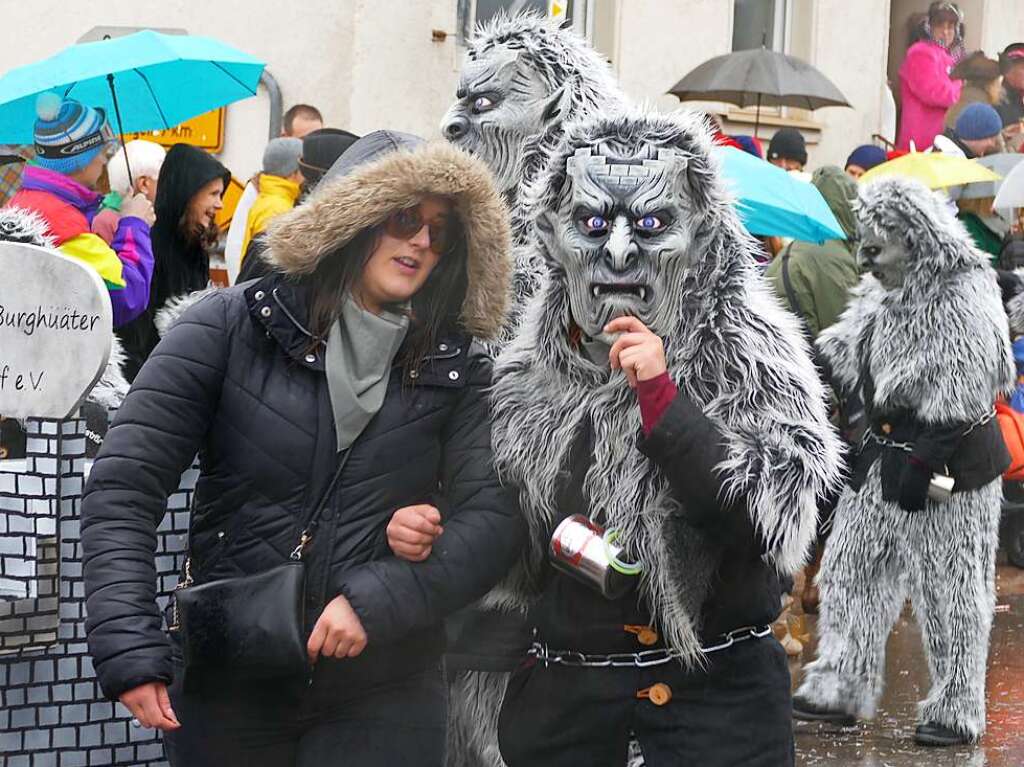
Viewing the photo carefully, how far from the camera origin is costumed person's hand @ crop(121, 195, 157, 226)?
22.7 ft

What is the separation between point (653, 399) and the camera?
11.4 ft

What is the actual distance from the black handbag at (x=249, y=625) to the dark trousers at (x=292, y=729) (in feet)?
0.20

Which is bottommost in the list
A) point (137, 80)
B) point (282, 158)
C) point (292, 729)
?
point (292, 729)

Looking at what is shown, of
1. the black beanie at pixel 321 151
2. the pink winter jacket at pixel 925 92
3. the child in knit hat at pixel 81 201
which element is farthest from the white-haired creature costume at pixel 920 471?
the pink winter jacket at pixel 925 92

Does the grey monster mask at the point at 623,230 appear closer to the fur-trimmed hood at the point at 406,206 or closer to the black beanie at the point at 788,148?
the fur-trimmed hood at the point at 406,206

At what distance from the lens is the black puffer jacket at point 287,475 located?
11.3 feet

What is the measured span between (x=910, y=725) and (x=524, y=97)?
3.88 meters

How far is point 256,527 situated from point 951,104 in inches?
522

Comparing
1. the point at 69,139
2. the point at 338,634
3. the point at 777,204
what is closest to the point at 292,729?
the point at 338,634

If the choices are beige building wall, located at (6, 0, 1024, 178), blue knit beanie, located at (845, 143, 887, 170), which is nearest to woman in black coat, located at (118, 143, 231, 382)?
beige building wall, located at (6, 0, 1024, 178)

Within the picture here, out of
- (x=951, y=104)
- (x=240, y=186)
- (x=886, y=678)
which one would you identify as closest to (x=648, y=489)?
(x=886, y=678)

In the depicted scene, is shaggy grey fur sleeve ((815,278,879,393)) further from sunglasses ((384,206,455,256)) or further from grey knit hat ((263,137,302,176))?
sunglasses ((384,206,455,256))

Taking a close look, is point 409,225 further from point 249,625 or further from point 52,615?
point 52,615

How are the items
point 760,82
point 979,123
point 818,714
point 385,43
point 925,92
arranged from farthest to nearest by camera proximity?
point 925,92 < point 979,123 < point 385,43 < point 760,82 < point 818,714
